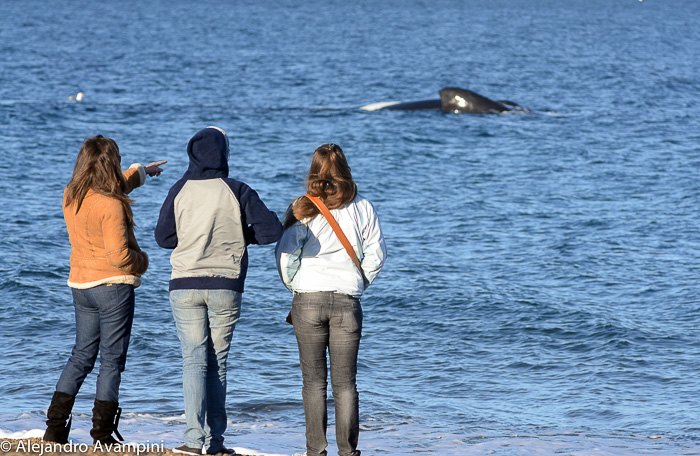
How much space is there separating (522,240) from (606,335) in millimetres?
4692

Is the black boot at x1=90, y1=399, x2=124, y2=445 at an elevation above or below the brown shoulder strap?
below

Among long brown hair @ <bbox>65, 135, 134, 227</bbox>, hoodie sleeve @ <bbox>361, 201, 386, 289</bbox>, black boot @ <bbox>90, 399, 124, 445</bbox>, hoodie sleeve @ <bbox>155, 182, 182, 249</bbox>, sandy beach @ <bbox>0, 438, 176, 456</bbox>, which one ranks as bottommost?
sandy beach @ <bbox>0, 438, 176, 456</bbox>

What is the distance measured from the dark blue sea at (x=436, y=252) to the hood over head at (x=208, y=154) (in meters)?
2.48

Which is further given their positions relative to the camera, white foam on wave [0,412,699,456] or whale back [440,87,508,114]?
whale back [440,87,508,114]

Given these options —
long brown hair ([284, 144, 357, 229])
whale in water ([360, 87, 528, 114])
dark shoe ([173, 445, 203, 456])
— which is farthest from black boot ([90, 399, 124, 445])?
whale in water ([360, 87, 528, 114])

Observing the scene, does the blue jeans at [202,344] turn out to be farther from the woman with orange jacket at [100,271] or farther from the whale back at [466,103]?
the whale back at [466,103]

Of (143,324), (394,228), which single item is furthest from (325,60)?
(143,324)

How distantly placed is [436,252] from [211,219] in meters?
9.79

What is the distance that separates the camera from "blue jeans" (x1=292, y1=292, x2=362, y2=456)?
5625 millimetres

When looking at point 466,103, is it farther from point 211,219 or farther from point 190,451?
point 190,451

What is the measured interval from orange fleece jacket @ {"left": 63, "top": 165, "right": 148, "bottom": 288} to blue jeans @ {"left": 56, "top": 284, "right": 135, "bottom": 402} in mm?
72

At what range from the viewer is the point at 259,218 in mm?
5586

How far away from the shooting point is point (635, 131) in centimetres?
2647

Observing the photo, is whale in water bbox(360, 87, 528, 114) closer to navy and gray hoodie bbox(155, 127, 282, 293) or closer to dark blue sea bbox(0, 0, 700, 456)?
dark blue sea bbox(0, 0, 700, 456)
